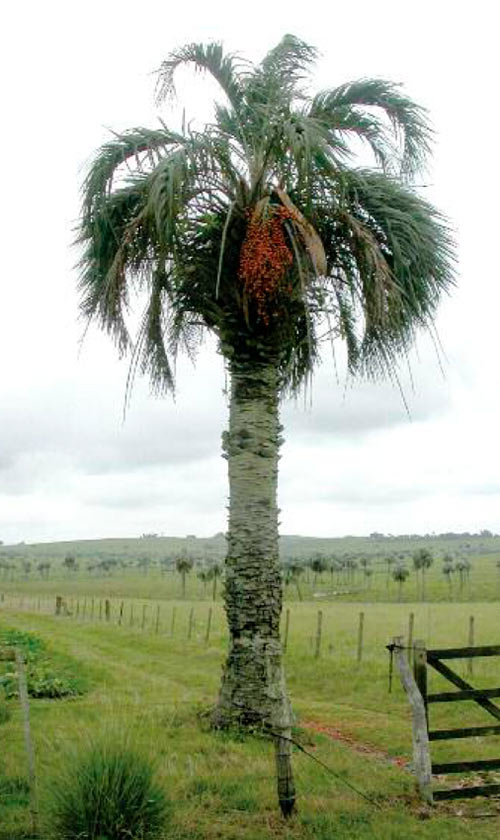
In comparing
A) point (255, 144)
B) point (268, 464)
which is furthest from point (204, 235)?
point (268, 464)

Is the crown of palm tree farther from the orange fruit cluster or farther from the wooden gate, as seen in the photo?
the wooden gate

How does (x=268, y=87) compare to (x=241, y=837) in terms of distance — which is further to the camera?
(x=268, y=87)

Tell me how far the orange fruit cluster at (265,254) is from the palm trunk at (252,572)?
63.5 inches

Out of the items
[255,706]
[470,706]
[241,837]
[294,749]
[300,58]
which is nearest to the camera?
[241,837]

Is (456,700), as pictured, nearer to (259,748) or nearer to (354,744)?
(259,748)

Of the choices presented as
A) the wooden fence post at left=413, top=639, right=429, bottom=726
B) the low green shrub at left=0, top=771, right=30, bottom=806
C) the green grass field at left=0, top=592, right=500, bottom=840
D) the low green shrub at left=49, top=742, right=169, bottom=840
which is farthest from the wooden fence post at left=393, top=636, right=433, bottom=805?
the low green shrub at left=0, top=771, right=30, bottom=806

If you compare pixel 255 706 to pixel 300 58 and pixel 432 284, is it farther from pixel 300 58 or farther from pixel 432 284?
pixel 300 58

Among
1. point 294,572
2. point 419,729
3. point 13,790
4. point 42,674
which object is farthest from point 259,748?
point 294,572

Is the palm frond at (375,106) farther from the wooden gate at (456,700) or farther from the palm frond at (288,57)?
the wooden gate at (456,700)

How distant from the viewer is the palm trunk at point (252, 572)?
1245 cm

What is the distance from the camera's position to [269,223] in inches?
472

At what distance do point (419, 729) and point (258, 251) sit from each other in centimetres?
630

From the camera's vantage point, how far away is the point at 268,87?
1365 cm

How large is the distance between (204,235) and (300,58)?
12.4 ft
